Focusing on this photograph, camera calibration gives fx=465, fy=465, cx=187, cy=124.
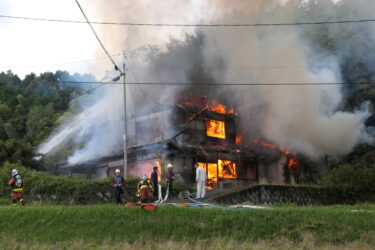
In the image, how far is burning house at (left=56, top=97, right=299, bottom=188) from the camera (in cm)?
3167

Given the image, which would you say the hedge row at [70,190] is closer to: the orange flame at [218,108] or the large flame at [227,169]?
the large flame at [227,169]

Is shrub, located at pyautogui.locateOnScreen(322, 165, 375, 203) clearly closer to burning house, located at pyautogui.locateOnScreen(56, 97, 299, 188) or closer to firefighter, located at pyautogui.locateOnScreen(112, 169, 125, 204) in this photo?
burning house, located at pyautogui.locateOnScreen(56, 97, 299, 188)

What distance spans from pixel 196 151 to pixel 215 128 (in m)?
5.44

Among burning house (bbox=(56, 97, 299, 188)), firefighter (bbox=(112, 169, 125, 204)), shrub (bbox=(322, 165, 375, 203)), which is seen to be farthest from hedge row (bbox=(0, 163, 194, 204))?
shrub (bbox=(322, 165, 375, 203))

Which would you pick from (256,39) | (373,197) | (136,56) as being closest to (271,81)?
(256,39)

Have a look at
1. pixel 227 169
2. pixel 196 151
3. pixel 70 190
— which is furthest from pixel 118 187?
pixel 227 169

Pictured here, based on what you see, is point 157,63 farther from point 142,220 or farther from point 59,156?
point 142,220

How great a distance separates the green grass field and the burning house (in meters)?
15.0

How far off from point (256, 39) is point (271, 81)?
424 centimetres

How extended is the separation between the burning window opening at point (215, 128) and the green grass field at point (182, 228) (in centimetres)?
2008

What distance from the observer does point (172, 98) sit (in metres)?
35.9

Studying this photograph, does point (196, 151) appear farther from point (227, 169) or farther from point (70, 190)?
point (70, 190)

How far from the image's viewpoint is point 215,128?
119ft

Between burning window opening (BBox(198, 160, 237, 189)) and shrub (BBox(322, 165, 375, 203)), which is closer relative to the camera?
shrub (BBox(322, 165, 375, 203))
